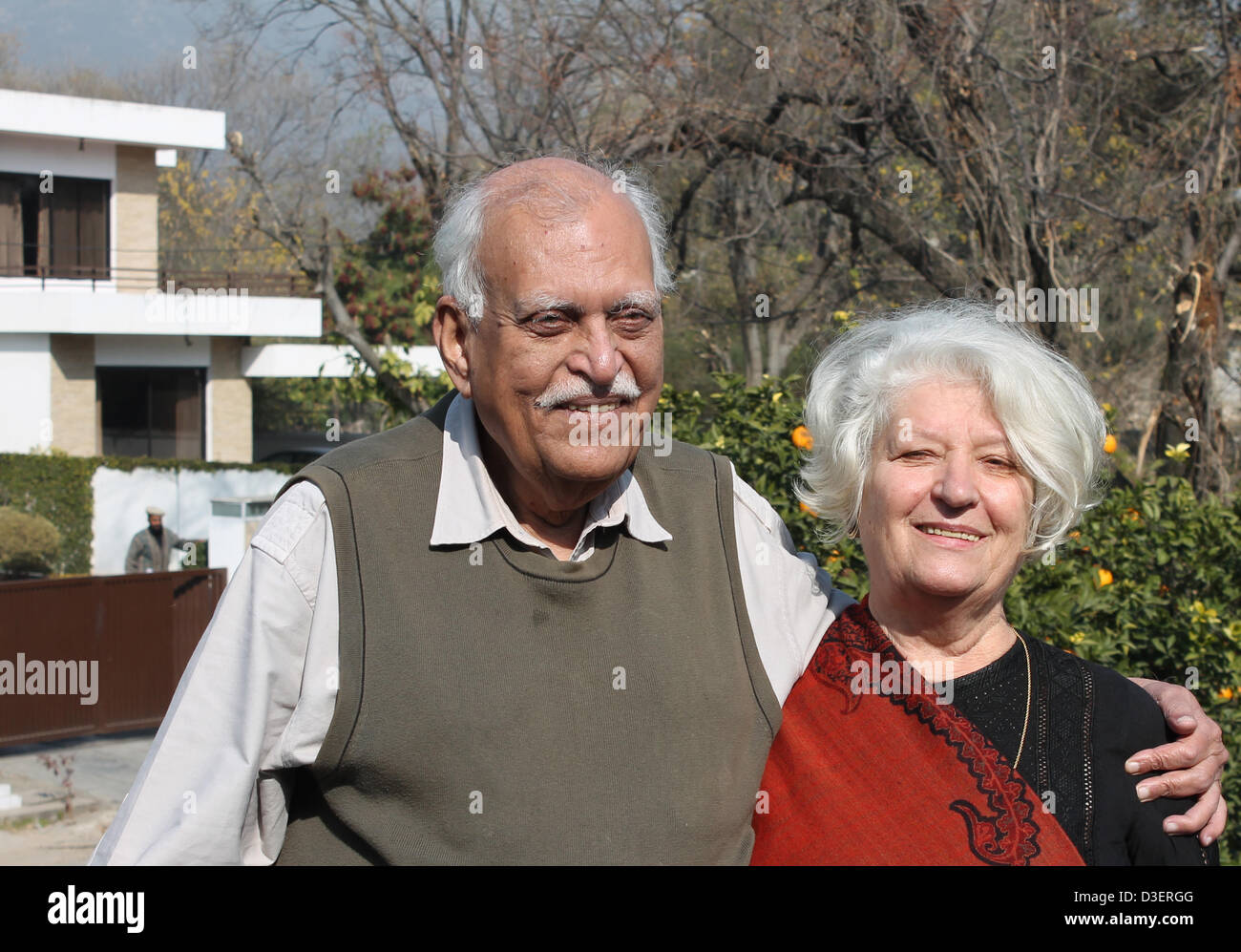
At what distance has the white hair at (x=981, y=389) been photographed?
7.34 feet

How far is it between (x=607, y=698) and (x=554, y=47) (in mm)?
6810

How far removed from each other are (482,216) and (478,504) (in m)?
0.52

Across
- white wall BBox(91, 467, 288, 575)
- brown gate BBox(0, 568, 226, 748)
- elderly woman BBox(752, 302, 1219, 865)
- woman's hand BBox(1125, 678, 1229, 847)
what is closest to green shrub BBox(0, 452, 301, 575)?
white wall BBox(91, 467, 288, 575)

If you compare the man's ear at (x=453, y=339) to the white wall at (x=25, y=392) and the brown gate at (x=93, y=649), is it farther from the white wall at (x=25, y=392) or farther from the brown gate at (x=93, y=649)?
the white wall at (x=25, y=392)

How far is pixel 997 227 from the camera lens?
249 inches

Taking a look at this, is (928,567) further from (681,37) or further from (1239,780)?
(681,37)

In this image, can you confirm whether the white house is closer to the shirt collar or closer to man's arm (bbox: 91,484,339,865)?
the shirt collar

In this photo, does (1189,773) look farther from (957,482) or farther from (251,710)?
(251,710)

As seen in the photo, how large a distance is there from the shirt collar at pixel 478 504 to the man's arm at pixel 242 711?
0.24 metres

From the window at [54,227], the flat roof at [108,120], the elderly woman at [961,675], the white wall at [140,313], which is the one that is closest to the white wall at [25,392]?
the white wall at [140,313]

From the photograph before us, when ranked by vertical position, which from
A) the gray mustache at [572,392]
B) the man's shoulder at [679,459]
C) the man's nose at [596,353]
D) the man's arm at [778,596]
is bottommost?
the man's arm at [778,596]

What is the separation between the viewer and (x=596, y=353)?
7.09 feet
